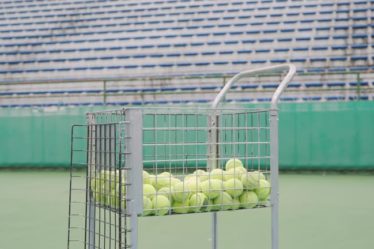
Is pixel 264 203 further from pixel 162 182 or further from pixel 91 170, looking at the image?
pixel 91 170

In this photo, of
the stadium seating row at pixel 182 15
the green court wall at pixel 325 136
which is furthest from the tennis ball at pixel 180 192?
the stadium seating row at pixel 182 15

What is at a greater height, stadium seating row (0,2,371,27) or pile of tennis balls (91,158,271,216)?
stadium seating row (0,2,371,27)

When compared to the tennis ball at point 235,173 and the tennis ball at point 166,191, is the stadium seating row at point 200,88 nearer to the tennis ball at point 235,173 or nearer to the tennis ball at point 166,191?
A: the tennis ball at point 235,173

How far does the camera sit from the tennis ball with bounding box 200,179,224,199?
1552 millimetres


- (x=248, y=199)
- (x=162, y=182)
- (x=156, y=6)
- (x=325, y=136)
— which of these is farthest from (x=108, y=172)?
(x=156, y=6)

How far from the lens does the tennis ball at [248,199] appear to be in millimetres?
1602

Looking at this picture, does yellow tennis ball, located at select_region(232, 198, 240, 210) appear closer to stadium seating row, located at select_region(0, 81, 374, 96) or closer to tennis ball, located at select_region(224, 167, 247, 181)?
tennis ball, located at select_region(224, 167, 247, 181)

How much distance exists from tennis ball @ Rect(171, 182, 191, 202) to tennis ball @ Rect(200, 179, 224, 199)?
0.05 meters

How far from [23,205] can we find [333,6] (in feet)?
27.3

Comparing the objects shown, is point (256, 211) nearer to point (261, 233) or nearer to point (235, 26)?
point (261, 233)

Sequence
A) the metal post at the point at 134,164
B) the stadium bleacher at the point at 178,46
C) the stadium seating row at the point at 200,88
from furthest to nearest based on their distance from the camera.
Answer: the stadium bleacher at the point at 178,46, the stadium seating row at the point at 200,88, the metal post at the point at 134,164

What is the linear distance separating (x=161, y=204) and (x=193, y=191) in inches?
3.8

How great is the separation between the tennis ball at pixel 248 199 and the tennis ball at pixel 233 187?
18mm

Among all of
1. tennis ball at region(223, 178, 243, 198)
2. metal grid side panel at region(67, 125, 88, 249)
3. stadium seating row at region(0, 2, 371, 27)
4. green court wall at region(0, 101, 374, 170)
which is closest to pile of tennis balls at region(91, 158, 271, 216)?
tennis ball at region(223, 178, 243, 198)
